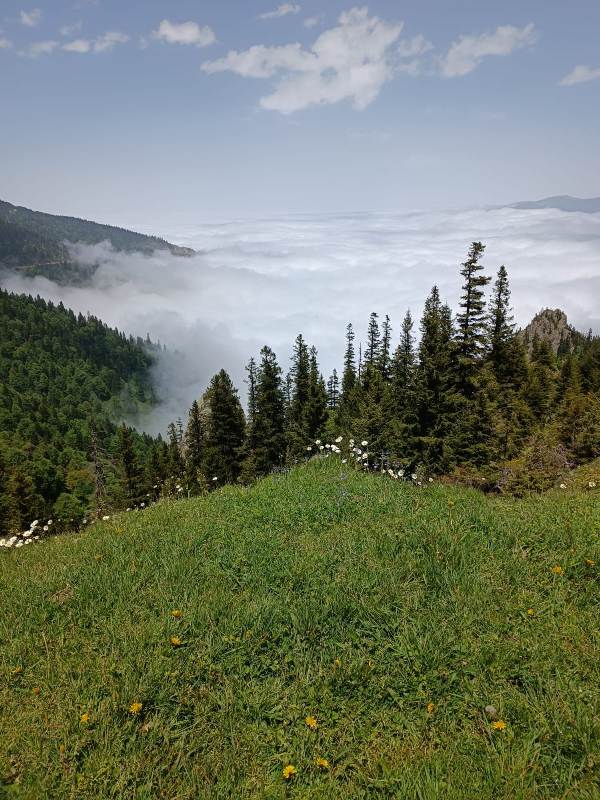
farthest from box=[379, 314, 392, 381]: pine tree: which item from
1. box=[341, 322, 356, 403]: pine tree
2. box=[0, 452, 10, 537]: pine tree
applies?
box=[0, 452, 10, 537]: pine tree

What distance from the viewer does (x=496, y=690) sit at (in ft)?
14.2

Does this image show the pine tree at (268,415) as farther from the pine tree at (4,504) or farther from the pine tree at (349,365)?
the pine tree at (349,365)

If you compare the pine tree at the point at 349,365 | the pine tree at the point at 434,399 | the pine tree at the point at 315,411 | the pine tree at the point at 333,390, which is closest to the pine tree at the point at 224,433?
the pine tree at the point at 315,411

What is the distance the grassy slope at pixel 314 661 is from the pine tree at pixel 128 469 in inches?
2141

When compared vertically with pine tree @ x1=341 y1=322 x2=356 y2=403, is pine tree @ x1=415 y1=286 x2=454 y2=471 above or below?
above

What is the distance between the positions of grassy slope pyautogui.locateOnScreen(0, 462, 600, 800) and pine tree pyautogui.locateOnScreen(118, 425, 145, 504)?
178 feet

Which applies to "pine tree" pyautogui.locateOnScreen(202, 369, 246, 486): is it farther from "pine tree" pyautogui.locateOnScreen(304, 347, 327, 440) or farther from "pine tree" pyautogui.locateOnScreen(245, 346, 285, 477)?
"pine tree" pyautogui.locateOnScreen(304, 347, 327, 440)

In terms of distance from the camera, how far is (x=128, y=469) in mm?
59812

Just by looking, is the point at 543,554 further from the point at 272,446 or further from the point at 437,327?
the point at 272,446

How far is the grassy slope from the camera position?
3783mm

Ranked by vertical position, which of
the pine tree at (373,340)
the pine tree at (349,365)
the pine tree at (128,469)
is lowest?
the pine tree at (128,469)

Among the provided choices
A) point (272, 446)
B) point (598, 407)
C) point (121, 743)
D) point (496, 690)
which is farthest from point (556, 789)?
point (272, 446)

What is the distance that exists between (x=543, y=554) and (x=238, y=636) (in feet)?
12.9

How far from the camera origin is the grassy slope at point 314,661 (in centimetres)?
378
